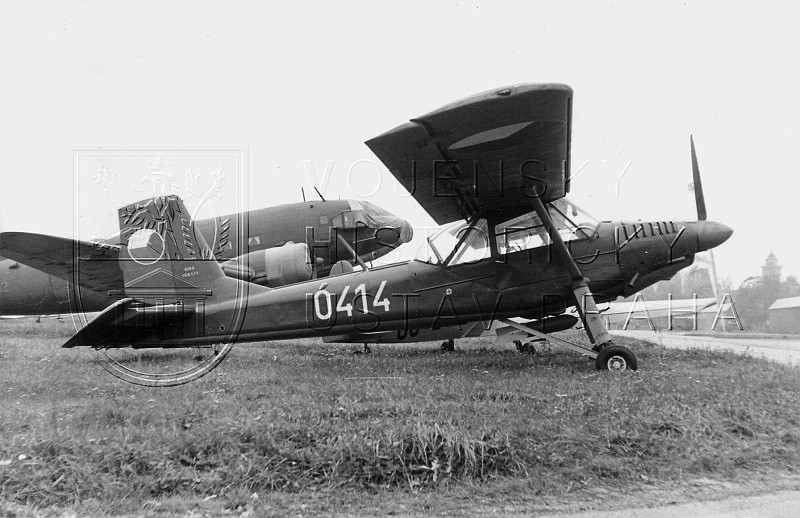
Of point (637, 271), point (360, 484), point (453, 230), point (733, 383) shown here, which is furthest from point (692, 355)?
point (360, 484)

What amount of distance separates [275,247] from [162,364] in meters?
6.04

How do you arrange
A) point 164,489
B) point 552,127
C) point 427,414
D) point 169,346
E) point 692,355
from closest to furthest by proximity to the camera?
point 164,489, point 427,414, point 552,127, point 169,346, point 692,355

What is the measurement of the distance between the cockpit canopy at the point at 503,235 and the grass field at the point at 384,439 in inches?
83.5

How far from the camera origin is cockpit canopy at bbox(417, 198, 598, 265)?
7223 mm

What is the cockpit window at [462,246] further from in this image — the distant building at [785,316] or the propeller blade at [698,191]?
the distant building at [785,316]

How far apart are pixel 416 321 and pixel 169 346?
3815mm

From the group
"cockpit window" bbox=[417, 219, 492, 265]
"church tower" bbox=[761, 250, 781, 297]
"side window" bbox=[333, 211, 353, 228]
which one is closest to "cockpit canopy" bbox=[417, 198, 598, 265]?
"cockpit window" bbox=[417, 219, 492, 265]

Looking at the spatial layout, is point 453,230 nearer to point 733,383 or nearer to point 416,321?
point 416,321

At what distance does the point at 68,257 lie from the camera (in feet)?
22.0

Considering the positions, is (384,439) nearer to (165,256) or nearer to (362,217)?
(165,256)

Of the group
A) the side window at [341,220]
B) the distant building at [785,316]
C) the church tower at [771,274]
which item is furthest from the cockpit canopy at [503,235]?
the church tower at [771,274]

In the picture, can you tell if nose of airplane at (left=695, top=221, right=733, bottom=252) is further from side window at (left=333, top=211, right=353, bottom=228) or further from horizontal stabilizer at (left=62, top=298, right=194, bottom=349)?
side window at (left=333, top=211, right=353, bottom=228)

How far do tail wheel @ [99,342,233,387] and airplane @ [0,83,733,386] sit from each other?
0.04 metres

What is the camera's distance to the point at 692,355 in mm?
8289
